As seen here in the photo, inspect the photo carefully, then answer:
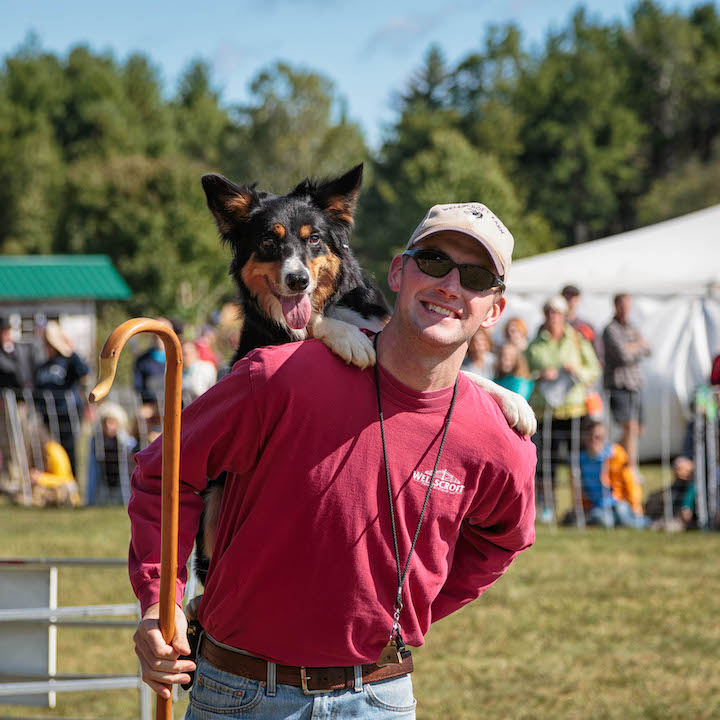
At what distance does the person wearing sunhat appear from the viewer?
11.9 meters

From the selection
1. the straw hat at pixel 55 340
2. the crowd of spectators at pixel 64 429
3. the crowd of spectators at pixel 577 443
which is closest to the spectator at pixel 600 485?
the crowd of spectators at pixel 577 443

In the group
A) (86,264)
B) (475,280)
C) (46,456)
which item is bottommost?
(46,456)

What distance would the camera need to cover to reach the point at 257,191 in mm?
3547

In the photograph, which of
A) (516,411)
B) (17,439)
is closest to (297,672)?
(516,411)

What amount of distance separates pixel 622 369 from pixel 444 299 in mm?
9031

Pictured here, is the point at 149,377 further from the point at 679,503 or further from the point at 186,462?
the point at 186,462

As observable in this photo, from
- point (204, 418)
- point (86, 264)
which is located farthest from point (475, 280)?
point (86, 264)

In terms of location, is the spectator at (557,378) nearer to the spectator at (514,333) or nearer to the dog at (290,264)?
the spectator at (514,333)

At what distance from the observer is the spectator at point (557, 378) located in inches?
387

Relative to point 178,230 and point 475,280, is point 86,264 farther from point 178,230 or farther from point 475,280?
point 475,280

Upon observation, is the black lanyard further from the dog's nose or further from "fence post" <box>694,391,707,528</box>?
"fence post" <box>694,391,707,528</box>

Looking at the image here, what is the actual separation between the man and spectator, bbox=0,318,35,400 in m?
10.4

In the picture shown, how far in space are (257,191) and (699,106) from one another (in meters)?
62.9

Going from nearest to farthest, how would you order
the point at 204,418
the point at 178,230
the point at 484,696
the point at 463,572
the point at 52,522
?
1. the point at 204,418
2. the point at 463,572
3. the point at 484,696
4. the point at 52,522
5. the point at 178,230
